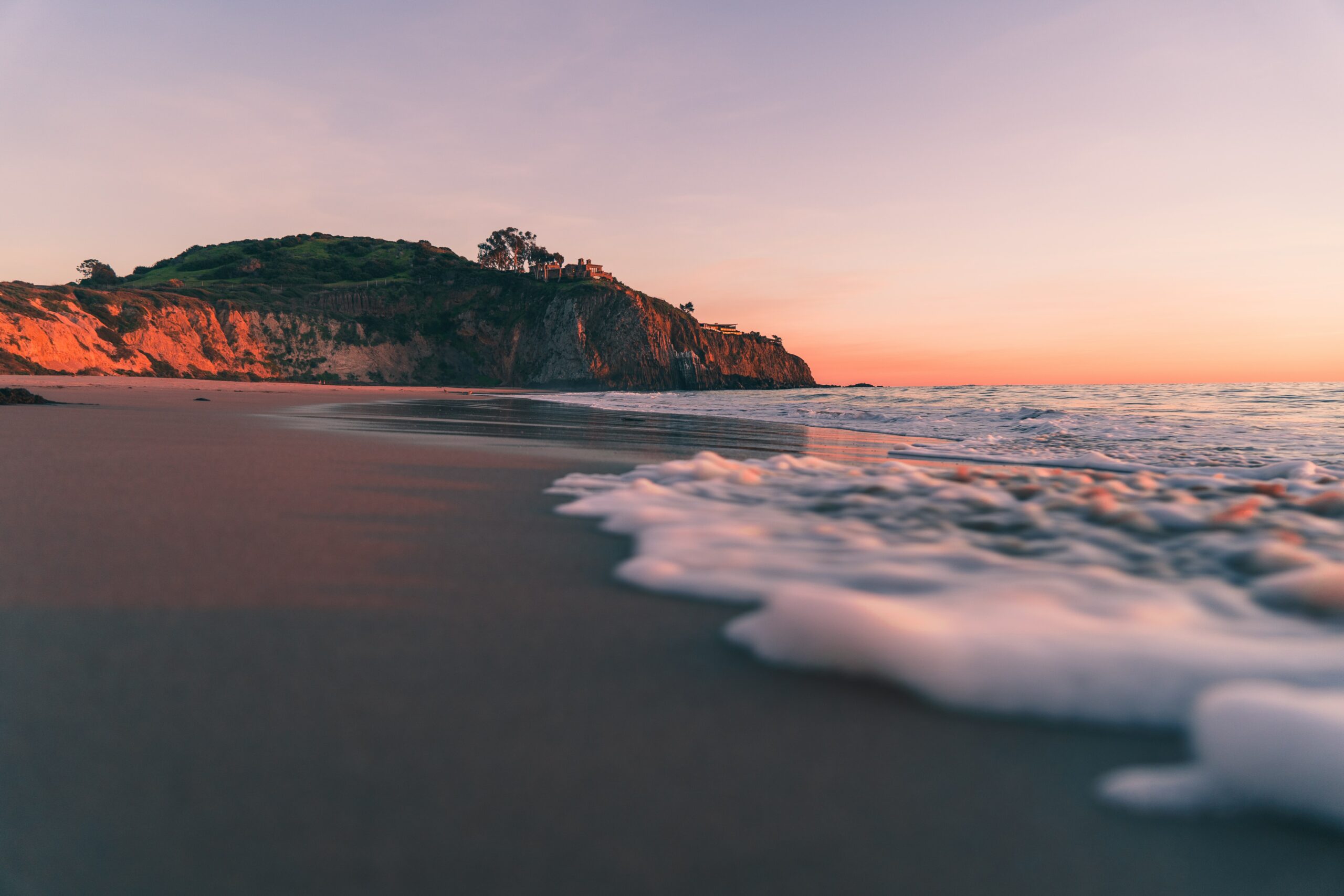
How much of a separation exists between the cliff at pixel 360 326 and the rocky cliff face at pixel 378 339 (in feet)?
0.43

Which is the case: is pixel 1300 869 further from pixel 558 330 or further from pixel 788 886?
pixel 558 330

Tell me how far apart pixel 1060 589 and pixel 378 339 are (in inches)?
2783

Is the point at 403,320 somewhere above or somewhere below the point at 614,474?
above

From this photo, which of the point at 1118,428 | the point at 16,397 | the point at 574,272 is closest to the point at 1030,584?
the point at 1118,428

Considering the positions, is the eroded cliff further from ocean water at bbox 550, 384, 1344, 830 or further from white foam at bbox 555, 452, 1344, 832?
white foam at bbox 555, 452, 1344, 832

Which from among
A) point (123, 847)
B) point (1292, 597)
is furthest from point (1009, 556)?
point (123, 847)

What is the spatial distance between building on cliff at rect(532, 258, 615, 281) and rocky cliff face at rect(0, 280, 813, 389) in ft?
24.8

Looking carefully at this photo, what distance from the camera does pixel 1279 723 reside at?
121 cm

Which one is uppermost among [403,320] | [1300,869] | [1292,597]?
[403,320]

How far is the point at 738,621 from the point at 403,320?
73.5 metres

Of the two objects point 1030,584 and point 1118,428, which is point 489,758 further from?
point 1118,428

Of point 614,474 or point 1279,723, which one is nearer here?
point 1279,723

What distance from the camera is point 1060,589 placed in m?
2.00

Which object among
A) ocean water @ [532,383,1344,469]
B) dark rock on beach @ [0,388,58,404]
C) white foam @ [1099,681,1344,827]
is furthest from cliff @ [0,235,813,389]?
white foam @ [1099,681,1344,827]
